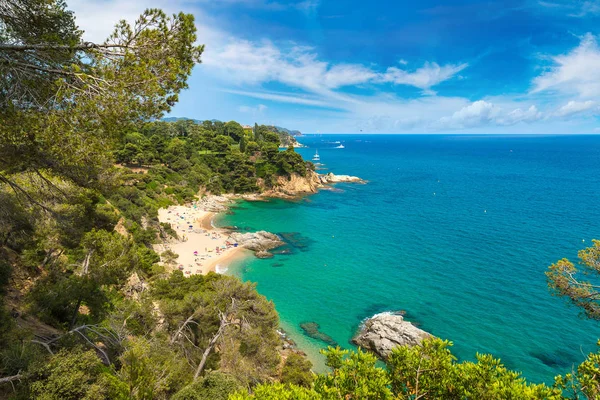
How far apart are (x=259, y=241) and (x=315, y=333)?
18.1 meters

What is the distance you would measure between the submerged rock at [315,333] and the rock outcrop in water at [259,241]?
43.0ft

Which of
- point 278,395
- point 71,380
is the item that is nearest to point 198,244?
point 71,380

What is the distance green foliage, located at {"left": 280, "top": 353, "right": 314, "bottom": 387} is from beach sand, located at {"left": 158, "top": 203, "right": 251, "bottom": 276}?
1644 centimetres

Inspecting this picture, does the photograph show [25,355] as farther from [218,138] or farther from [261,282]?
[218,138]

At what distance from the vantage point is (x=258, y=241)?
39125 millimetres

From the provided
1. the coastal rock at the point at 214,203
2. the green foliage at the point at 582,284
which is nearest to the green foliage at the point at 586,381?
the green foliage at the point at 582,284

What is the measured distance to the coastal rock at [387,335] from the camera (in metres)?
20.3

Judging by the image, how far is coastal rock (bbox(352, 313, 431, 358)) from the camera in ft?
66.7

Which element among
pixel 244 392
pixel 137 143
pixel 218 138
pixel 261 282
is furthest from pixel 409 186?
pixel 244 392

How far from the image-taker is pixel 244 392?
23.0 feet

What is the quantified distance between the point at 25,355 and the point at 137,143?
5814 cm

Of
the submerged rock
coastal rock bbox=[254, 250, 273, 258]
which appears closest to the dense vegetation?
the submerged rock

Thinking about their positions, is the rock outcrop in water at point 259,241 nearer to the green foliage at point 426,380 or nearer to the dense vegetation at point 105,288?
the dense vegetation at point 105,288

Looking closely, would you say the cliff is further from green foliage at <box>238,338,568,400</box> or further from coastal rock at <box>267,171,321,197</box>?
green foliage at <box>238,338,568,400</box>
